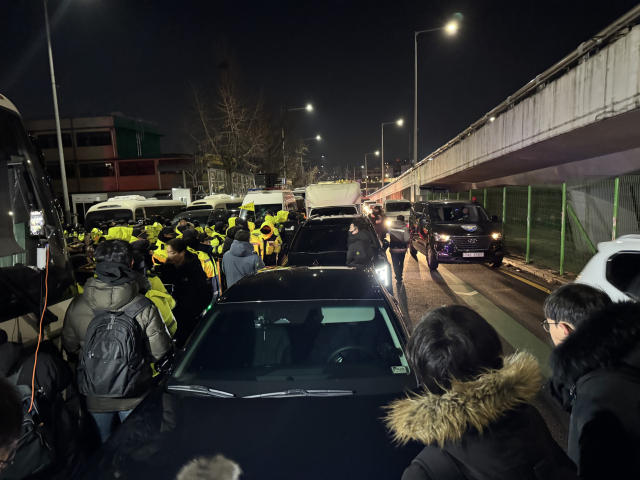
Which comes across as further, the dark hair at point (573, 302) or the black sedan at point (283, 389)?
the dark hair at point (573, 302)

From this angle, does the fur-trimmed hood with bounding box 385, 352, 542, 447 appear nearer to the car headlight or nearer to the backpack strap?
the backpack strap

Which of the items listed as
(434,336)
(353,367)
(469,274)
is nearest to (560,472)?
(434,336)

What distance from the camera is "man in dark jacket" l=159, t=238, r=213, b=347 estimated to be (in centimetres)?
471

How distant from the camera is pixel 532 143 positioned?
12406 mm

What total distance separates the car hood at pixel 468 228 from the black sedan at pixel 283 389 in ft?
28.1

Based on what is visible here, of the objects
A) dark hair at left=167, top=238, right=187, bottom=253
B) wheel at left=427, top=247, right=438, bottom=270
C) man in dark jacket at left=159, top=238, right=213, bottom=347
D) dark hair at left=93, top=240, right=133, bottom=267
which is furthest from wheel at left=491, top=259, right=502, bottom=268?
dark hair at left=93, top=240, right=133, bottom=267

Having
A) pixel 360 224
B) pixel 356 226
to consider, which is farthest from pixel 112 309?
pixel 360 224

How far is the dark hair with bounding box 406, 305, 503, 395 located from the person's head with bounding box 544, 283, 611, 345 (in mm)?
949

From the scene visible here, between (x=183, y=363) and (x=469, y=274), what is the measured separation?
989 centimetres

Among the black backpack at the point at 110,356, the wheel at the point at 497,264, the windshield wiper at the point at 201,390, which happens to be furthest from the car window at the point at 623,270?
the wheel at the point at 497,264

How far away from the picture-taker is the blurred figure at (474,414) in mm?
1194

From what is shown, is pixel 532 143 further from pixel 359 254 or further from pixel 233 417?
pixel 233 417

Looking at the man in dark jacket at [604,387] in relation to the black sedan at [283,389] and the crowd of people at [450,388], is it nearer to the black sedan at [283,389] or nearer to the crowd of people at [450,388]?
the crowd of people at [450,388]

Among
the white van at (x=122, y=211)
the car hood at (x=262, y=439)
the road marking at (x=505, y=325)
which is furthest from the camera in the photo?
the white van at (x=122, y=211)
